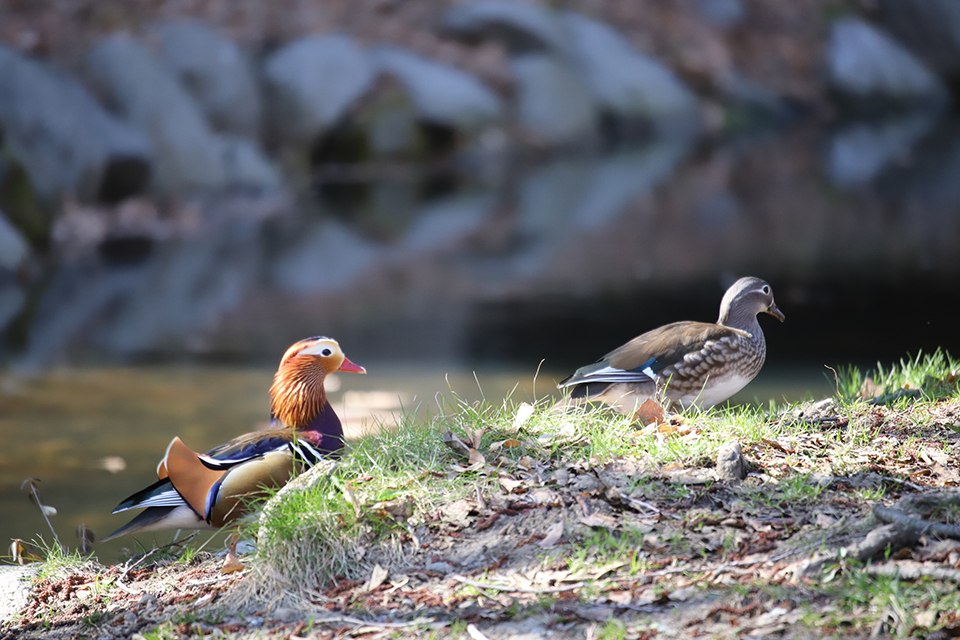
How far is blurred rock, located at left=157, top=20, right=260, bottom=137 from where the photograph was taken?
1683 cm

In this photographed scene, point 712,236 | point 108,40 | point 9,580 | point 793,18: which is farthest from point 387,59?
point 9,580

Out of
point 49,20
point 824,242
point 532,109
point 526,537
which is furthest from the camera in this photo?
point 532,109

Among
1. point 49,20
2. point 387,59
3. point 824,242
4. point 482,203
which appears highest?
point 49,20

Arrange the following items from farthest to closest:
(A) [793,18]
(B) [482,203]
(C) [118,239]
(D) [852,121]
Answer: (A) [793,18], (D) [852,121], (B) [482,203], (C) [118,239]

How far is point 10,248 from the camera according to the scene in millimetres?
10383

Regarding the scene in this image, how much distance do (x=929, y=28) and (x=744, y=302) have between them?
24.8m

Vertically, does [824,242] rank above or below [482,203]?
below

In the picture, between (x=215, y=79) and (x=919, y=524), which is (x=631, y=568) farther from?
(x=215, y=79)

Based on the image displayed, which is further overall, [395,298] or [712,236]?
[712,236]

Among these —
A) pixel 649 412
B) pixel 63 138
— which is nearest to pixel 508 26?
pixel 63 138

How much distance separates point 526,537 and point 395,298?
655cm

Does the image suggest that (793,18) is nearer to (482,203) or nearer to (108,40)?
(482,203)

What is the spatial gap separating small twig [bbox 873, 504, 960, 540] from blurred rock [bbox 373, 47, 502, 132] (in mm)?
17008

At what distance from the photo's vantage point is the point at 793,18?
27.8m
